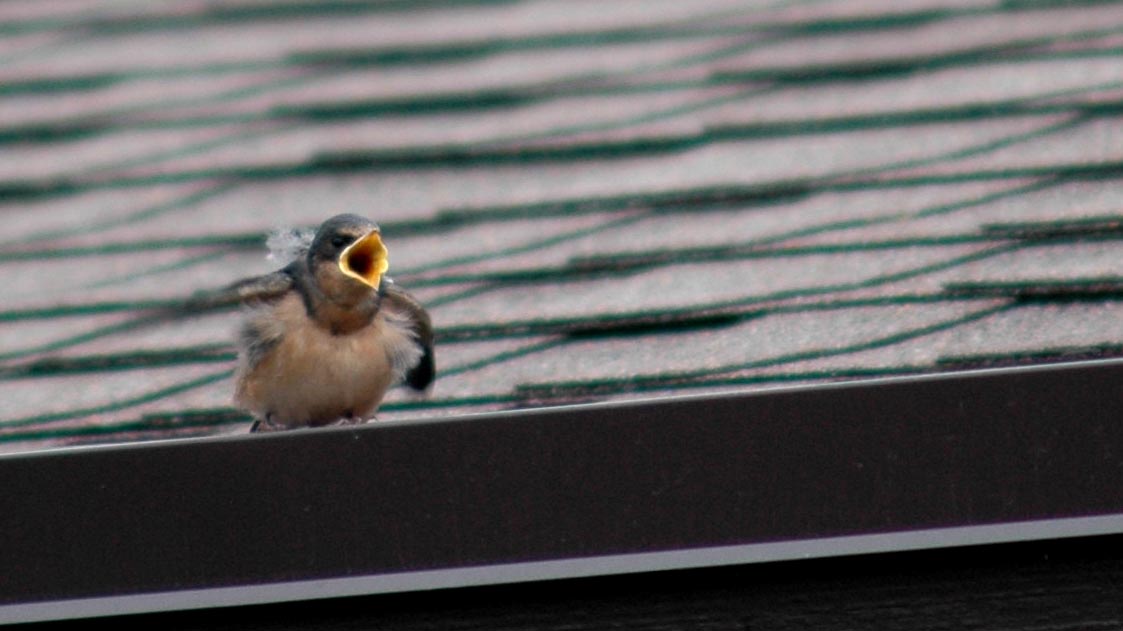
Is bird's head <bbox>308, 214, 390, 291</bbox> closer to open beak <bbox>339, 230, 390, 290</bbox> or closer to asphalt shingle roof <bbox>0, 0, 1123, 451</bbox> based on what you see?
open beak <bbox>339, 230, 390, 290</bbox>

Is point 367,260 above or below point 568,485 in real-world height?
above

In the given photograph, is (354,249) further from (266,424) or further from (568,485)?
(568,485)

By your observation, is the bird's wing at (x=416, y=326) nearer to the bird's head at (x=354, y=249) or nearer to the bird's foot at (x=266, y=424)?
the bird's head at (x=354, y=249)

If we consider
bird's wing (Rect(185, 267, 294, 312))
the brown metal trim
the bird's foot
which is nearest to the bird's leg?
the bird's foot

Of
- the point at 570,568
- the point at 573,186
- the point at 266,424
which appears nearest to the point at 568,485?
the point at 570,568

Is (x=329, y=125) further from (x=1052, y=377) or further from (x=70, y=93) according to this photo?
(x=1052, y=377)

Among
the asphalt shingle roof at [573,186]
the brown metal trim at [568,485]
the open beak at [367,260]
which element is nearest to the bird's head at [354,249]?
the open beak at [367,260]

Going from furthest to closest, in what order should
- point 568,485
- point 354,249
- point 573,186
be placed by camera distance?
point 573,186 → point 354,249 → point 568,485

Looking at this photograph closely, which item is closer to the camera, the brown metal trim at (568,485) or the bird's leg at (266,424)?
the brown metal trim at (568,485)
